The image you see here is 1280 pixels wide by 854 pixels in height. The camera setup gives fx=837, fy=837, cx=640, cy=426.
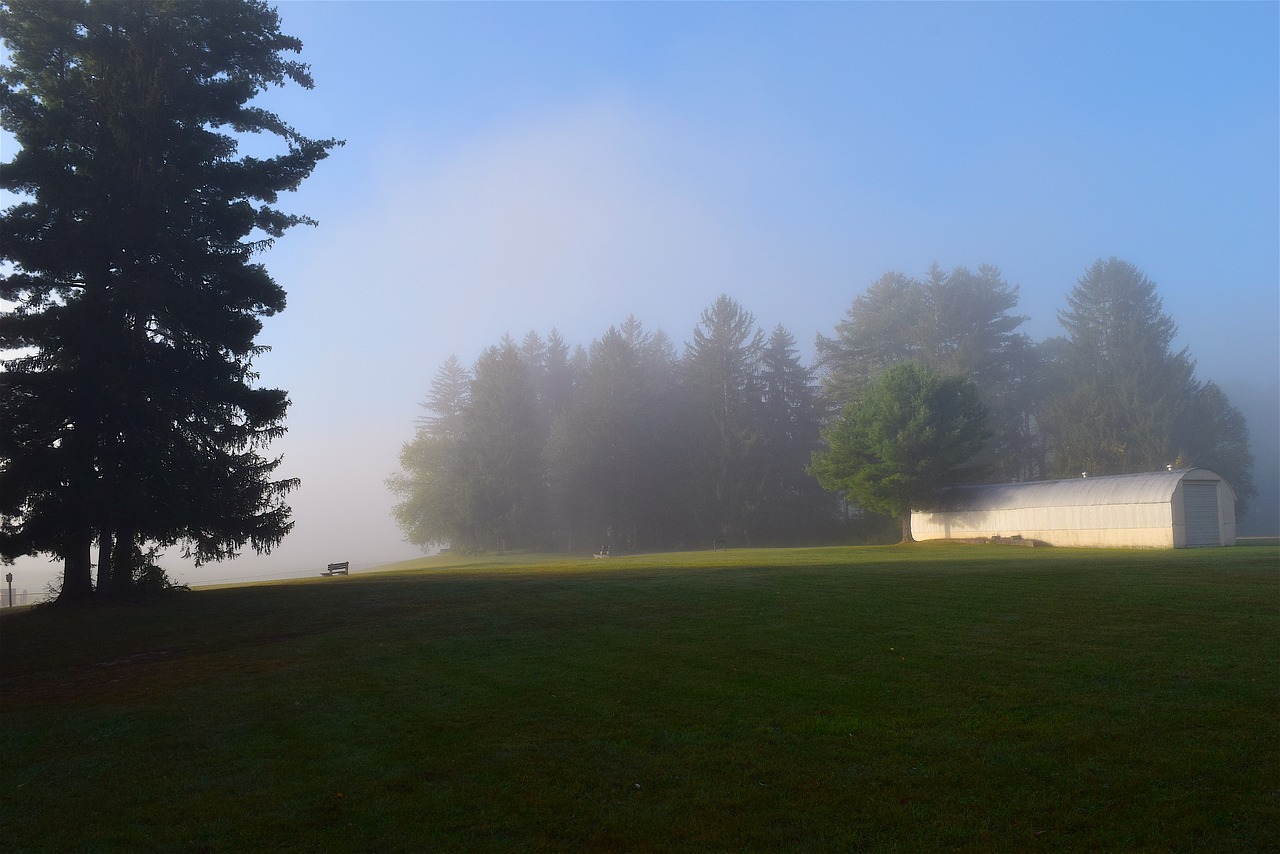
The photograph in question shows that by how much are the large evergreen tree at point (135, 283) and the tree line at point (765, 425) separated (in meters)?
44.9

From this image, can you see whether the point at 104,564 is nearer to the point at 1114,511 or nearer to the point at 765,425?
the point at 1114,511

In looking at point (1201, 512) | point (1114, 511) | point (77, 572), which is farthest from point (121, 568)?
point (1201, 512)

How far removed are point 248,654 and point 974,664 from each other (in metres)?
12.1

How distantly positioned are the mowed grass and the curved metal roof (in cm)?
2147

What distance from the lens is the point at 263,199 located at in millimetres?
25797

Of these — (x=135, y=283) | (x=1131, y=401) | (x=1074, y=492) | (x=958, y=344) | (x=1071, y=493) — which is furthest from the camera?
(x=958, y=344)

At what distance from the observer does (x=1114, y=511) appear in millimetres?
38250

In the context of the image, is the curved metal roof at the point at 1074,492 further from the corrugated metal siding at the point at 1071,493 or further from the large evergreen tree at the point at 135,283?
the large evergreen tree at the point at 135,283

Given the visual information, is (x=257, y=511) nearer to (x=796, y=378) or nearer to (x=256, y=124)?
(x=256, y=124)

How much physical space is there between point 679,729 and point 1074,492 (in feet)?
125

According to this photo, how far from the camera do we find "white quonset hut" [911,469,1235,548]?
3594cm

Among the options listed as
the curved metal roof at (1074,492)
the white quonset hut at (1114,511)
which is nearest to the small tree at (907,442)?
the curved metal roof at (1074,492)

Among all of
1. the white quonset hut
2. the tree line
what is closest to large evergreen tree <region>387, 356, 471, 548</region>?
the tree line

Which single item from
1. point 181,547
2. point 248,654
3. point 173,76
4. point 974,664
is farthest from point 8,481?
point 974,664
